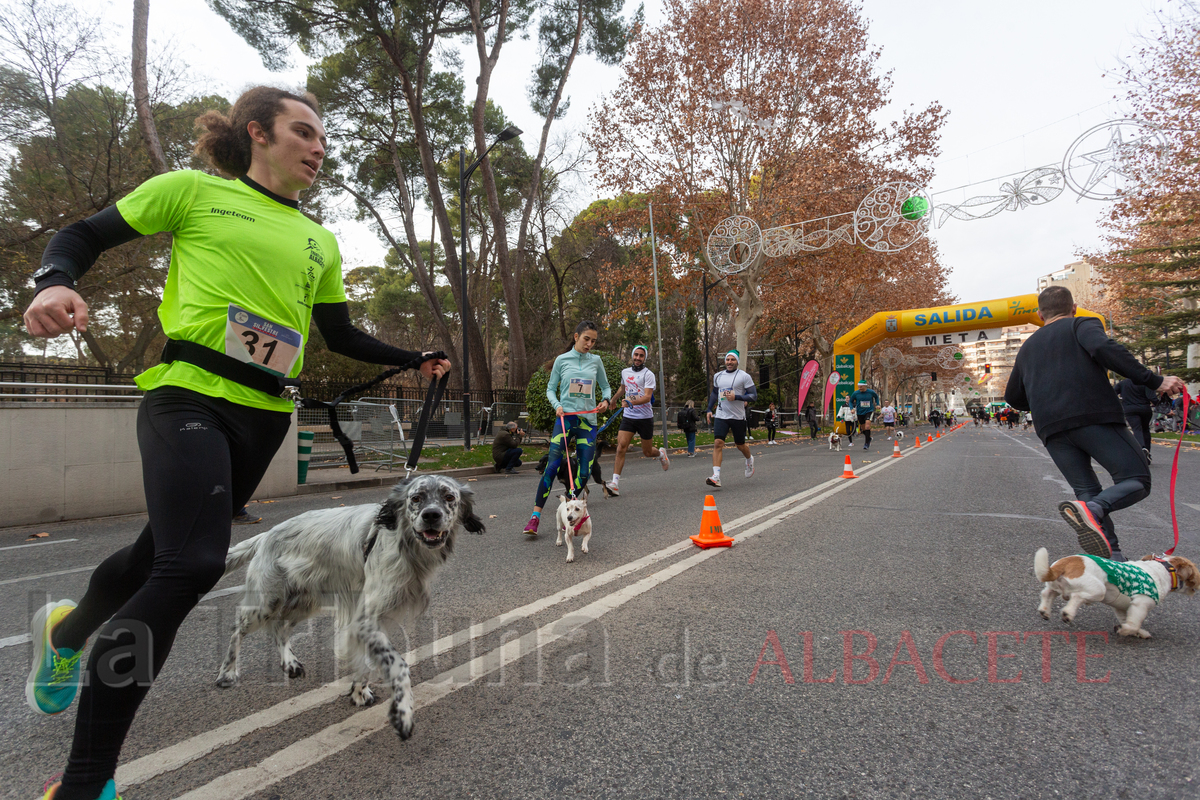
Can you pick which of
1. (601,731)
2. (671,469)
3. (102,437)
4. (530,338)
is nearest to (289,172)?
(601,731)

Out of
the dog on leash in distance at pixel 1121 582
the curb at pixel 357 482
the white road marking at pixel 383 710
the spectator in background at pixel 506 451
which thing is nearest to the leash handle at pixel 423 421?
the white road marking at pixel 383 710

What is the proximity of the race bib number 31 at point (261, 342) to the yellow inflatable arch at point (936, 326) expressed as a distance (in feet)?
76.2

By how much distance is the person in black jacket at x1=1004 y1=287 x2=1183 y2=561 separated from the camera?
3.51 m

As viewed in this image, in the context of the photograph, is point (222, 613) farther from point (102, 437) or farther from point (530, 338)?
point (530, 338)

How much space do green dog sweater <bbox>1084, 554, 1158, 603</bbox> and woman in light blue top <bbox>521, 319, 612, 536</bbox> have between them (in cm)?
399

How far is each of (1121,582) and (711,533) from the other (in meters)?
2.72

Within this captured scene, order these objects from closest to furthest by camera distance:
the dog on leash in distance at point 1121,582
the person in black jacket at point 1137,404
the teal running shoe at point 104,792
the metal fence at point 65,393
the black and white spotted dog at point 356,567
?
1. the teal running shoe at point 104,792
2. the black and white spotted dog at point 356,567
3. the dog on leash in distance at point 1121,582
4. the metal fence at point 65,393
5. the person in black jacket at point 1137,404

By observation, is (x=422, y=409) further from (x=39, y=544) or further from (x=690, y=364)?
(x=690, y=364)

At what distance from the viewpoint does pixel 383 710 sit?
2275 mm

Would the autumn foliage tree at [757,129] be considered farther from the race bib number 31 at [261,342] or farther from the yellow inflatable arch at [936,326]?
the race bib number 31 at [261,342]

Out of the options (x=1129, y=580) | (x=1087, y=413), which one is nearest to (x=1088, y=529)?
(x=1129, y=580)

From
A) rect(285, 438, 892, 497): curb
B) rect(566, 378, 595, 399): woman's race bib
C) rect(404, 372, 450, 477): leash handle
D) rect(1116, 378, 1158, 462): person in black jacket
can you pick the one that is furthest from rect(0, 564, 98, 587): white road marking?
rect(1116, 378, 1158, 462): person in black jacket

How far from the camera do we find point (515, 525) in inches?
248

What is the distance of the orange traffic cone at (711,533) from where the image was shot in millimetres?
5051
